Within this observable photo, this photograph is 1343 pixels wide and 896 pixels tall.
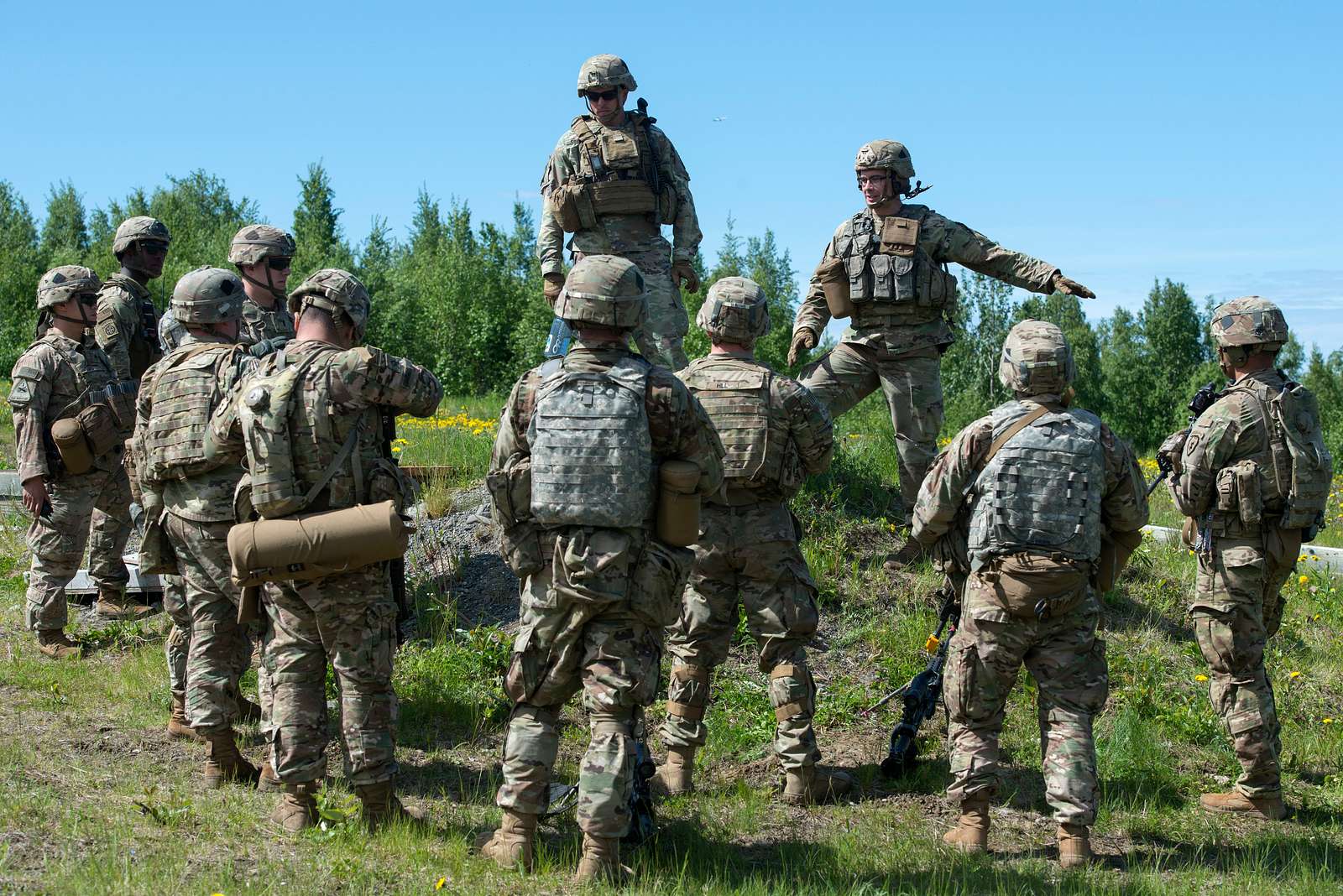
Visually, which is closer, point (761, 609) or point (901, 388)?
point (761, 609)

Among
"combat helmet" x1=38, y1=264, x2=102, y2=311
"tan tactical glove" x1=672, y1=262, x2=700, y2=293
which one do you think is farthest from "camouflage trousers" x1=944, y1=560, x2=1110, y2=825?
"combat helmet" x1=38, y1=264, x2=102, y2=311

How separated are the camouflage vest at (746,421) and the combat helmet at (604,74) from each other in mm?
3031

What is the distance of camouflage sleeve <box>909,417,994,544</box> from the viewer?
5.47m

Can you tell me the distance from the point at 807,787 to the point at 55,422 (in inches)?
214

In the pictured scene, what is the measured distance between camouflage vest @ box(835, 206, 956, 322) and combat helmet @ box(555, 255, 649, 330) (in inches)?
135

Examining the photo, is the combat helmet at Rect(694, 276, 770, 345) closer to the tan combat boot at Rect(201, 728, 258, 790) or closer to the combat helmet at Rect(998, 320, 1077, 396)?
the combat helmet at Rect(998, 320, 1077, 396)

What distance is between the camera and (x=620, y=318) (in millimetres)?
4988

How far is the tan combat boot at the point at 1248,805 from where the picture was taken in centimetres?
637

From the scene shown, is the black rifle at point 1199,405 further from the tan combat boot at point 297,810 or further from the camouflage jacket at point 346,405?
the tan combat boot at point 297,810

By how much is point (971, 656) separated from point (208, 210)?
2860 inches

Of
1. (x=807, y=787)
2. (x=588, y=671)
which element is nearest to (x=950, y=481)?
(x=807, y=787)

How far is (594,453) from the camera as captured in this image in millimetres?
4812

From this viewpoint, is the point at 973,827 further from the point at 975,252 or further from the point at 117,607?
the point at 117,607

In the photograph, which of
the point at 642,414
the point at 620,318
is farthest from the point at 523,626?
the point at 620,318
